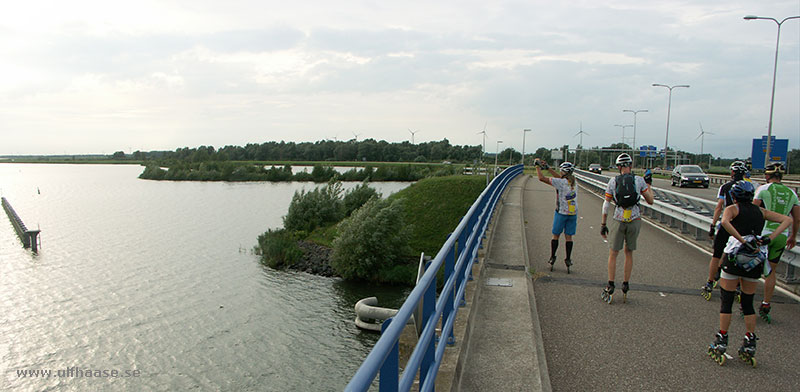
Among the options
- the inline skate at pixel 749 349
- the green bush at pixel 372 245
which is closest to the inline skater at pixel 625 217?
the inline skate at pixel 749 349

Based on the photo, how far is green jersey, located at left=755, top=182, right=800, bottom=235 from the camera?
20.5 ft

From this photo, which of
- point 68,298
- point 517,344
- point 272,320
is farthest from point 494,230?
point 68,298

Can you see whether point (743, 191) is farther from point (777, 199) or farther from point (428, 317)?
point (428, 317)

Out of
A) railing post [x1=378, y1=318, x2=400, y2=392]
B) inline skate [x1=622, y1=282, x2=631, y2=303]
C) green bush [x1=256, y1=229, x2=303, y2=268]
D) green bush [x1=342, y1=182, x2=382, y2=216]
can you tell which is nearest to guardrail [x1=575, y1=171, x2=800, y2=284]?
inline skate [x1=622, y1=282, x2=631, y2=303]

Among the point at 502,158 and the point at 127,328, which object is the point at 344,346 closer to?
the point at 127,328

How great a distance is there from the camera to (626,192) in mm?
6820

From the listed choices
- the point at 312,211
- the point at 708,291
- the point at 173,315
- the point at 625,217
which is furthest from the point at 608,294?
the point at 312,211

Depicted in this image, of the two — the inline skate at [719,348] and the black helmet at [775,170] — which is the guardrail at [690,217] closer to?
the black helmet at [775,170]

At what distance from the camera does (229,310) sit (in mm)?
26969

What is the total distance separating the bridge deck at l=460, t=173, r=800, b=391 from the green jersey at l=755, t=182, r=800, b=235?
4.38ft

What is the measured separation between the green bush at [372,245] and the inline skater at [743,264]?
25.1m

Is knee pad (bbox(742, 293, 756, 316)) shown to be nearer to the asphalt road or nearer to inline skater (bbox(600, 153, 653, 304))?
the asphalt road

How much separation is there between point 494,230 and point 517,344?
7564 mm

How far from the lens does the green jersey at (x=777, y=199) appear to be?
20.5 feet
